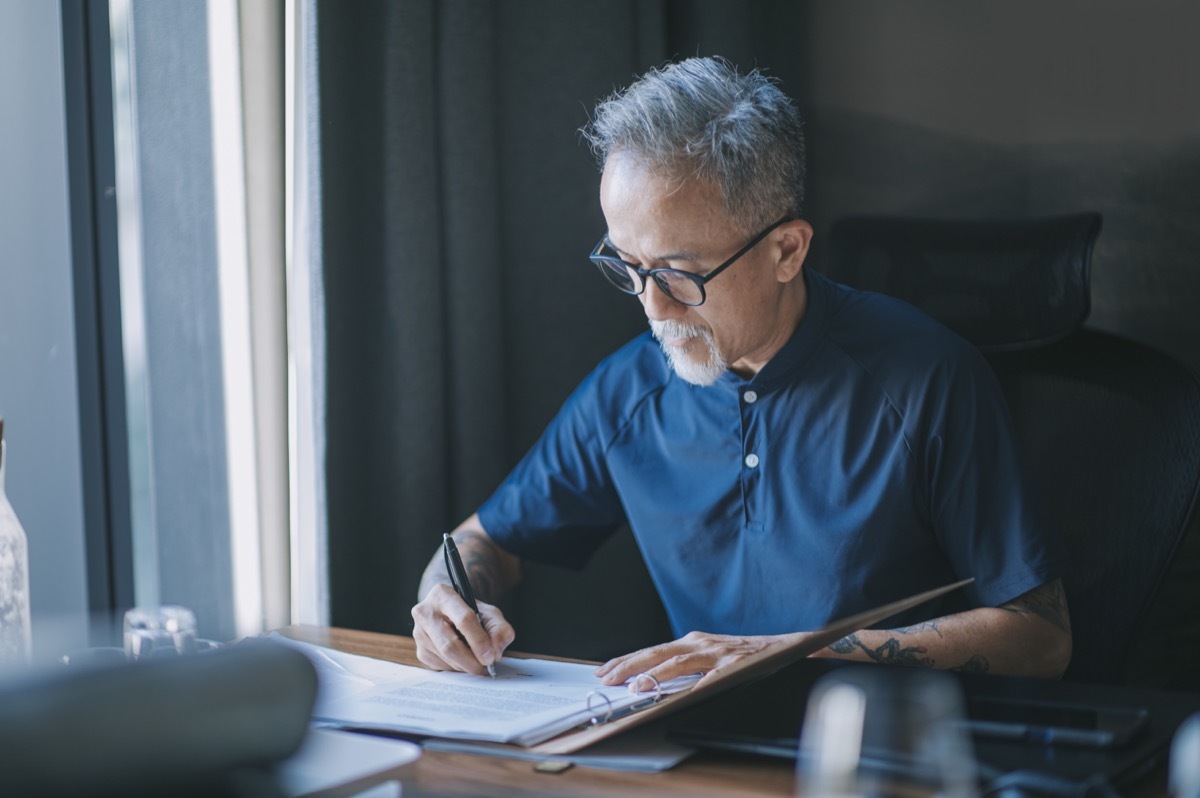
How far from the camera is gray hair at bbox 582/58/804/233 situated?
1470 millimetres

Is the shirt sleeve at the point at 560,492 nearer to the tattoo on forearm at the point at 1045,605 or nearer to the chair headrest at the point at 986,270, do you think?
the chair headrest at the point at 986,270

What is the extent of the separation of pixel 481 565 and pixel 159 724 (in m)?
1.07

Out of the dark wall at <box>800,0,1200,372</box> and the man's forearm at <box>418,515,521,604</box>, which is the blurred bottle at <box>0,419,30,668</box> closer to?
the man's forearm at <box>418,515,521,604</box>

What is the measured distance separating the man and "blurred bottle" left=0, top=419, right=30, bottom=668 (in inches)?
17.5

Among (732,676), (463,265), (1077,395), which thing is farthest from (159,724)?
(463,265)

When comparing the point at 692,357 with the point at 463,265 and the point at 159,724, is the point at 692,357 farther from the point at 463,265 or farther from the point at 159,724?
the point at 159,724

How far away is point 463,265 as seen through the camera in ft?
6.60

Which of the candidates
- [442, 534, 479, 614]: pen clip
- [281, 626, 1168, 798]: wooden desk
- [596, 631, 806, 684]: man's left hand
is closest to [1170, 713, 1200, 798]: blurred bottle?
[281, 626, 1168, 798]: wooden desk

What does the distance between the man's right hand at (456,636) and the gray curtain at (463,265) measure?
1.82 feet

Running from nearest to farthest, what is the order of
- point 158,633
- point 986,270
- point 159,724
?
1. point 159,724
2. point 158,633
3. point 986,270

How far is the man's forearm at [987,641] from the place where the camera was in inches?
50.3

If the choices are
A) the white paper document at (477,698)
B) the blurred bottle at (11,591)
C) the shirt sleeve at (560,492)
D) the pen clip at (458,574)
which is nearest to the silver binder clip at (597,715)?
the white paper document at (477,698)

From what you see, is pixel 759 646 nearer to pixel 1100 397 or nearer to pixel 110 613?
pixel 1100 397

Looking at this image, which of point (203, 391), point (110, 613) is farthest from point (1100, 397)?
Result: point (110, 613)
